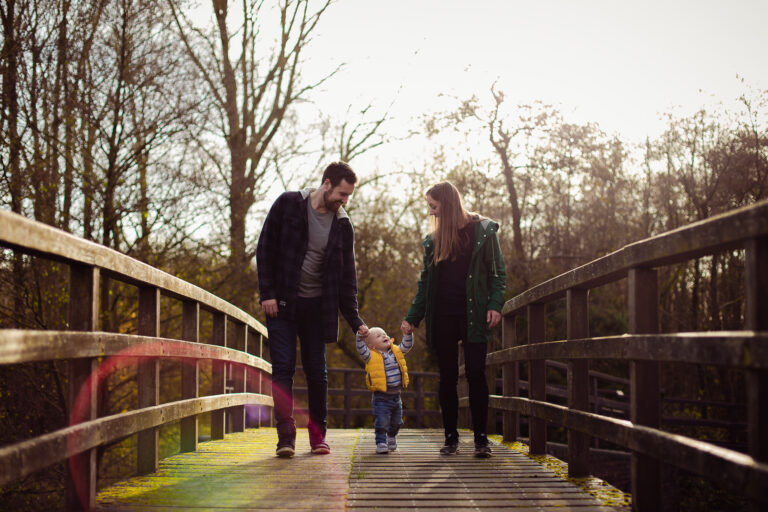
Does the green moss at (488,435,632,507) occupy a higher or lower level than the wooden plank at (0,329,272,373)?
lower

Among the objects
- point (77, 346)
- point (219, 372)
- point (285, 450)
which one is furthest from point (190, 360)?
point (77, 346)

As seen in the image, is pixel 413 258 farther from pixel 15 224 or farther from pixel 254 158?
pixel 15 224

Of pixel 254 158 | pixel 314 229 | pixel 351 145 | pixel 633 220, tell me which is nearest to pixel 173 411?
pixel 314 229

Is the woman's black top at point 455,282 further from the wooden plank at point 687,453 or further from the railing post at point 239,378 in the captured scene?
the railing post at point 239,378

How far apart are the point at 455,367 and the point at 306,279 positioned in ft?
3.77

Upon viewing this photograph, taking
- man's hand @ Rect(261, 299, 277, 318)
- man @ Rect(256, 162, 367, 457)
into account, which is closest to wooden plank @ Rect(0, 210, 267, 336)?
man's hand @ Rect(261, 299, 277, 318)

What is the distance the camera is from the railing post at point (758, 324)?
7.18 ft

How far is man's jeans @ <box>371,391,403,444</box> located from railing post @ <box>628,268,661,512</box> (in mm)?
2445

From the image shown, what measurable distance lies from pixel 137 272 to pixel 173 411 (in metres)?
1.01

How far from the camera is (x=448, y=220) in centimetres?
502

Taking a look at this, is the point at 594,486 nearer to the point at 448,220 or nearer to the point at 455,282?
the point at 455,282

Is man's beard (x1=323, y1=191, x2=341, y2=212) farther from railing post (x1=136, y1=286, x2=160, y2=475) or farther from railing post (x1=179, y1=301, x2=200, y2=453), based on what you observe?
railing post (x1=136, y1=286, x2=160, y2=475)

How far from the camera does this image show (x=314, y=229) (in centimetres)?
507

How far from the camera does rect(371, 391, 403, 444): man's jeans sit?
5422 mm
